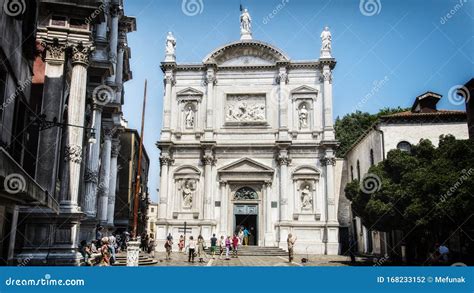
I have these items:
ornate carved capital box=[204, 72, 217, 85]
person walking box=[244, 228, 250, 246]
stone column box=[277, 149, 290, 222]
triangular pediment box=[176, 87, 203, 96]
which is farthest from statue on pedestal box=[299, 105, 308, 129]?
person walking box=[244, 228, 250, 246]

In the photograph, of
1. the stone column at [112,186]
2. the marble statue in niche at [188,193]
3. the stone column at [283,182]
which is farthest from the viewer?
the marble statue in niche at [188,193]

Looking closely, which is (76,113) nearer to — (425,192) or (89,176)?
(89,176)

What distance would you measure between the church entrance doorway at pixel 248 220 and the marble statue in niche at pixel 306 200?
11.4ft

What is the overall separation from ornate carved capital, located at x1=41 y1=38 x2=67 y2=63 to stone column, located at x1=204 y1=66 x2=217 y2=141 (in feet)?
63.0

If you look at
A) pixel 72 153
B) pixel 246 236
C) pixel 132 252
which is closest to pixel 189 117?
pixel 246 236

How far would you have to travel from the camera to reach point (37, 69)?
1447 cm

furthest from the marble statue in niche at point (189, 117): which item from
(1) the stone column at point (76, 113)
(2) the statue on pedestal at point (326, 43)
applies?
(1) the stone column at point (76, 113)

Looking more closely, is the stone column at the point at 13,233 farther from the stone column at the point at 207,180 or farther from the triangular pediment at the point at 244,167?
the triangular pediment at the point at 244,167

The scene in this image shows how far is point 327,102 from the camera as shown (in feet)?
106

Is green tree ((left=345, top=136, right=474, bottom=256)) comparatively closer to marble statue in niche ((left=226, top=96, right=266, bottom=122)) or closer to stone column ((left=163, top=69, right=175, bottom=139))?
marble statue in niche ((left=226, top=96, right=266, bottom=122))

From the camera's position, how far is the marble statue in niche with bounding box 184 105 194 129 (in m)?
33.9

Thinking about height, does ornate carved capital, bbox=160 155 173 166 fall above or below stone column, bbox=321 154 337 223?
above

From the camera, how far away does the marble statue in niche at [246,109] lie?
3344 centimetres
